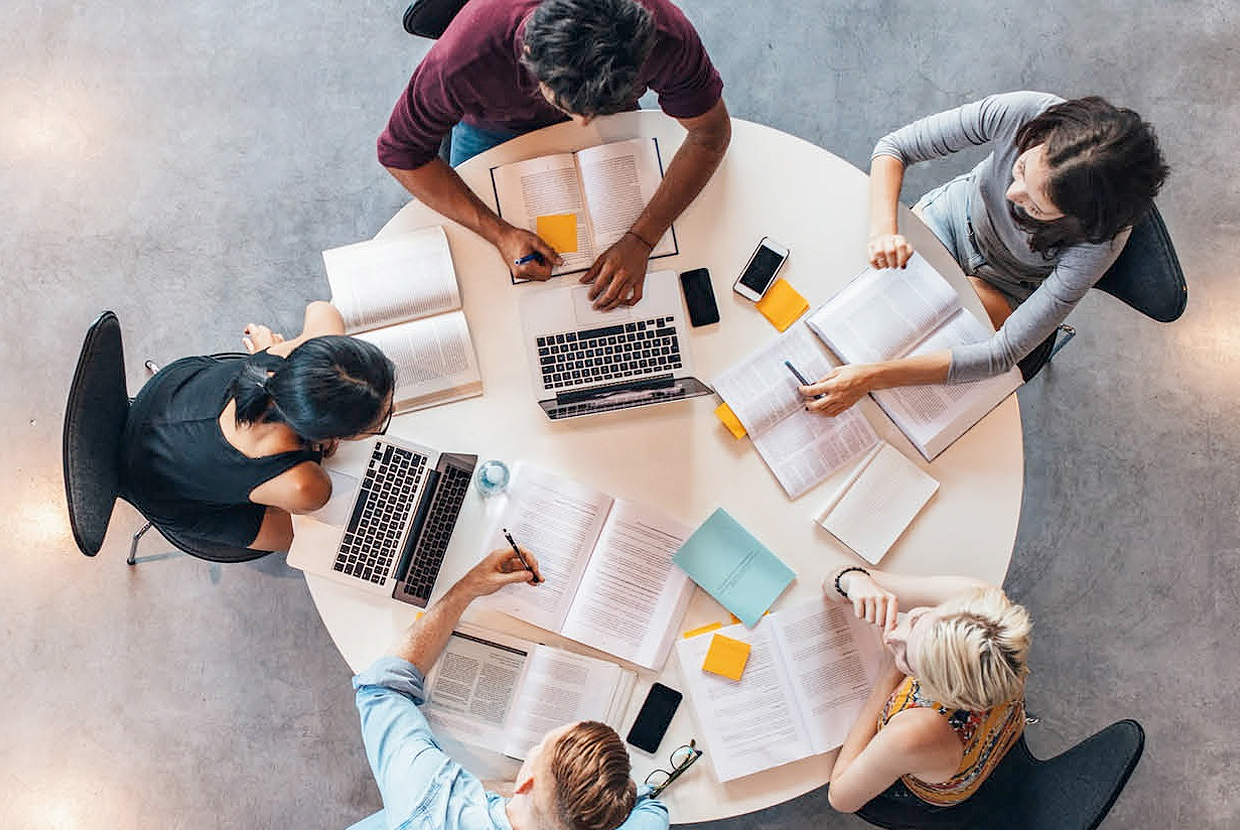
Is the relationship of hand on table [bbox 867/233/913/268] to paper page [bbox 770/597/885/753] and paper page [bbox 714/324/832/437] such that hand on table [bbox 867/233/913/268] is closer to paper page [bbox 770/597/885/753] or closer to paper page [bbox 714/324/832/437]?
paper page [bbox 714/324/832/437]

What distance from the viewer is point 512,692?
76.4 inches

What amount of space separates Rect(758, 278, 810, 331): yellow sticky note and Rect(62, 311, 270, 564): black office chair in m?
1.37

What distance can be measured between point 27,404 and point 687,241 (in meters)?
2.25

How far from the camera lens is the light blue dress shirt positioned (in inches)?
70.9

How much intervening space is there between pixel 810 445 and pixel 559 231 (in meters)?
0.74

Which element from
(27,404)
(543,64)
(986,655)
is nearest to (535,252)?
(543,64)

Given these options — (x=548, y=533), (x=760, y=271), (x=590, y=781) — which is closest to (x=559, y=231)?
(x=760, y=271)

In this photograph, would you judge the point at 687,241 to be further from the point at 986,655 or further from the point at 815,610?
the point at 986,655

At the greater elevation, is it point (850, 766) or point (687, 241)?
point (687, 241)

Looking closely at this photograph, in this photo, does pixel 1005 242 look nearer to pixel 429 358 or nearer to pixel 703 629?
pixel 703 629

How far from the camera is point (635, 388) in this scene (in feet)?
6.58

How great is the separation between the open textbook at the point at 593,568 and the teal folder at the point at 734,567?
4 centimetres

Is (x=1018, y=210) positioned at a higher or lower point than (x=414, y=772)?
higher

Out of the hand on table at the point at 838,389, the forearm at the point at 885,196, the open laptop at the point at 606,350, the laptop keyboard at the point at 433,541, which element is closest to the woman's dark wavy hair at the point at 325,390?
the laptop keyboard at the point at 433,541
